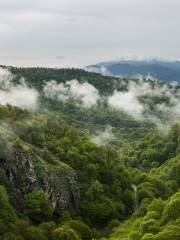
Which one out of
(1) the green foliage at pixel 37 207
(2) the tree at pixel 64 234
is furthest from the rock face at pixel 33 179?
(2) the tree at pixel 64 234

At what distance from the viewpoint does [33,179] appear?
162m

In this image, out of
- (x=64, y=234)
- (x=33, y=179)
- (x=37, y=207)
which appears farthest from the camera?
(x=33, y=179)

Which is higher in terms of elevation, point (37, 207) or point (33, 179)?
point (33, 179)

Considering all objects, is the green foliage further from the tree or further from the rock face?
the tree

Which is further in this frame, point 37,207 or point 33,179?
point 33,179

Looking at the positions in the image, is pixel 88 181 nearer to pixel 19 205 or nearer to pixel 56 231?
pixel 19 205

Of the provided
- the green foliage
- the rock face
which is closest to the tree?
the green foliage

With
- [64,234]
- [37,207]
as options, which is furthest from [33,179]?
[64,234]

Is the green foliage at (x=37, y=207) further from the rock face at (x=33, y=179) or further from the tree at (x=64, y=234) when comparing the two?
the tree at (x=64, y=234)

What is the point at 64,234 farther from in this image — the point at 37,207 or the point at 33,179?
the point at 33,179

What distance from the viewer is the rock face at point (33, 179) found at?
16038 centimetres

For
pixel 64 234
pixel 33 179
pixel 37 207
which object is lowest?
pixel 64 234

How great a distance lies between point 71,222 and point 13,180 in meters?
23.6

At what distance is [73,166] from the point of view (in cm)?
18962
